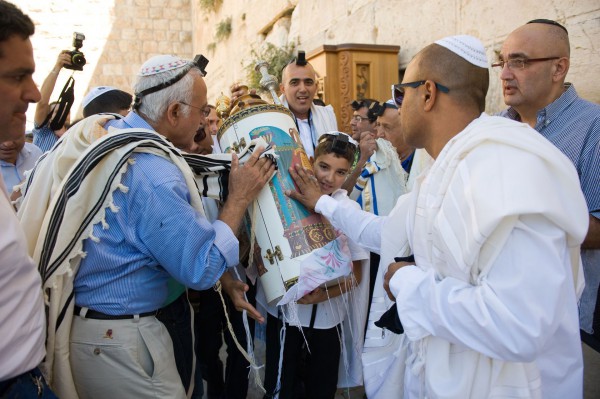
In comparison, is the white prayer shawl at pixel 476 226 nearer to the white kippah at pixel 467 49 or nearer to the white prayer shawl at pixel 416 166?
the white kippah at pixel 467 49

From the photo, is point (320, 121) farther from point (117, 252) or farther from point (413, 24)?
point (413, 24)

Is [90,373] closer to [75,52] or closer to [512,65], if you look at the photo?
[512,65]

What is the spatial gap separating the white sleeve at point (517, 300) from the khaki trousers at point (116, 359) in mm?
1165

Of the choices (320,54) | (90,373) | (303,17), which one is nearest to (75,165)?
(90,373)

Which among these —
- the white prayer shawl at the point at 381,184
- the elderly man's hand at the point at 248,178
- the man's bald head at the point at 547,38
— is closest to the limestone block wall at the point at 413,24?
the man's bald head at the point at 547,38

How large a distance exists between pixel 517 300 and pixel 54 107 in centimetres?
411

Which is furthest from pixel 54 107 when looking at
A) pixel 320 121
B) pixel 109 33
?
pixel 109 33

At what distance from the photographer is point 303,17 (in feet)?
29.1

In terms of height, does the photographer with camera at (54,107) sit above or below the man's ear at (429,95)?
above

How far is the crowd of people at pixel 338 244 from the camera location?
4.35 feet

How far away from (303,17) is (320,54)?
328cm

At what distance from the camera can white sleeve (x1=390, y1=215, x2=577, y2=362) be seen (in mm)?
1264

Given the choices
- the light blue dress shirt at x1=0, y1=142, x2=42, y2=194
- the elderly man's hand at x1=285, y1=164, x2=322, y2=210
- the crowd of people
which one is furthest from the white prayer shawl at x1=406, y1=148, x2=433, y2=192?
the light blue dress shirt at x1=0, y1=142, x2=42, y2=194

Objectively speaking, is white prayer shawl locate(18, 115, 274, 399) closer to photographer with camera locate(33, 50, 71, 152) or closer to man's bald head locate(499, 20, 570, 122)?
man's bald head locate(499, 20, 570, 122)
